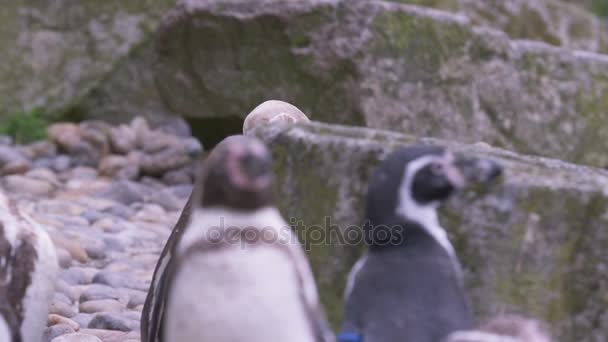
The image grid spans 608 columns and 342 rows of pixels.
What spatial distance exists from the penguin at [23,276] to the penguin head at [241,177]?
0.82m

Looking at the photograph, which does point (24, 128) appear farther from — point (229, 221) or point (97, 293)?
point (229, 221)

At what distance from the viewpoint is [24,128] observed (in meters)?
7.05

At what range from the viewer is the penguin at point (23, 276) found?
2.32 meters

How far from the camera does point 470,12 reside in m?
8.04

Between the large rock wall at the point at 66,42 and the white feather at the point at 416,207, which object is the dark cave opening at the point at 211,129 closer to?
the large rock wall at the point at 66,42

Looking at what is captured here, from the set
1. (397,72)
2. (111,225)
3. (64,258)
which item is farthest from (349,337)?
(397,72)

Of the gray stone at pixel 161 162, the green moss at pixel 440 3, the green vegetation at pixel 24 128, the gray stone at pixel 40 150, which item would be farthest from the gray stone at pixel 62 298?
the green moss at pixel 440 3

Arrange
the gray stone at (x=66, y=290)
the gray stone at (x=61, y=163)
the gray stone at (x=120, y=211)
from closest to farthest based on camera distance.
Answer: the gray stone at (x=66, y=290)
the gray stone at (x=120, y=211)
the gray stone at (x=61, y=163)

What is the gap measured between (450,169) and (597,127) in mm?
4032

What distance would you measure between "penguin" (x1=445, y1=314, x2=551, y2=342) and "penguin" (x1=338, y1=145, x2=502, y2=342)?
49 mm

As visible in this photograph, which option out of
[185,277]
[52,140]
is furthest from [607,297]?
[52,140]

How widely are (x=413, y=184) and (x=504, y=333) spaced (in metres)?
0.35

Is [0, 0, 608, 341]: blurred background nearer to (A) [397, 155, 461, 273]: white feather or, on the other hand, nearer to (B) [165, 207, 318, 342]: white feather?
(A) [397, 155, 461, 273]: white feather

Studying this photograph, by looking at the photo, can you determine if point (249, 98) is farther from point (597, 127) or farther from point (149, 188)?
point (597, 127)
